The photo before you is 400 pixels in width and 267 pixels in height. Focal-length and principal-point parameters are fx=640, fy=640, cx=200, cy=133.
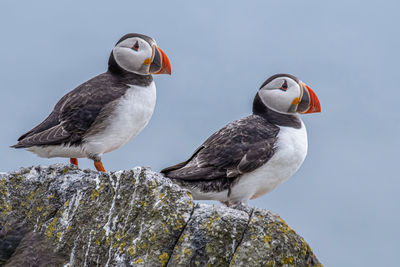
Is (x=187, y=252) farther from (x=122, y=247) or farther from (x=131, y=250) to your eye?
(x=122, y=247)

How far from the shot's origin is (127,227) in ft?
20.9

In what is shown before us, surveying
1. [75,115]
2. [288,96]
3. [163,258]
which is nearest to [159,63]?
[75,115]

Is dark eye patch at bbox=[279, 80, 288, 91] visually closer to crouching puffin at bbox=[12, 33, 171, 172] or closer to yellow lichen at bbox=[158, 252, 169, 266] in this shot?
crouching puffin at bbox=[12, 33, 171, 172]

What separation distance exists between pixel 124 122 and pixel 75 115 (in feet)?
2.37

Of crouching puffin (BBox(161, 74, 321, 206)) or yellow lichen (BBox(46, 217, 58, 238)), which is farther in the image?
crouching puffin (BBox(161, 74, 321, 206))

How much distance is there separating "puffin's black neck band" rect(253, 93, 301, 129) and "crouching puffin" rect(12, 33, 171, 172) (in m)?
1.54

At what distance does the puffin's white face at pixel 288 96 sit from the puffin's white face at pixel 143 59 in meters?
1.61

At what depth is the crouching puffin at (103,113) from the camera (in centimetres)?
922

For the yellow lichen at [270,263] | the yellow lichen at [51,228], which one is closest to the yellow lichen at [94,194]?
the yellow lichen at [51,228]

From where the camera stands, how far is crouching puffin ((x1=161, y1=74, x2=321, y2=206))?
26.9 feet

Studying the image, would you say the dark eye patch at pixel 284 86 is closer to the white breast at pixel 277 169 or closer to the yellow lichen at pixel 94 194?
the white breast at pixel 277 169

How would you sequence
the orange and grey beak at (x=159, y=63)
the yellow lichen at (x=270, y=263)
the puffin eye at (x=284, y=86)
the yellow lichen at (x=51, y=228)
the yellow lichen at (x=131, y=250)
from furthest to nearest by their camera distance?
the orange and grey beak at (x=159, y=63)
the puffin eye at (x=284, y=86)
the yellow lichen at (x=51, y=228)
the yellow lichen at (x=131, y=250)
the yellow lichen at (x=270, y=263)

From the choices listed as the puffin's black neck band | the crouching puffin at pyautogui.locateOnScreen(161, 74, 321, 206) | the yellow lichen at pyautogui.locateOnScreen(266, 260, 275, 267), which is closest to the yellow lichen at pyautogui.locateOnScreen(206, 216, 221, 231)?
the yellow lichen at pyautogui.locateOnScreen(266, 260, 275, 267)

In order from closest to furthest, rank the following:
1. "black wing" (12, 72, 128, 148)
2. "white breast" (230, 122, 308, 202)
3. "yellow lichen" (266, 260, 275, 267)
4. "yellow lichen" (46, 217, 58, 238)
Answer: "yellow lichen" (266, 260, 275, 267) < "yellow lichen" (46, 217, 58, 238) < "white breast" (230, 122, 308, 202) < "black wing" (12, 72, 128, 148)
